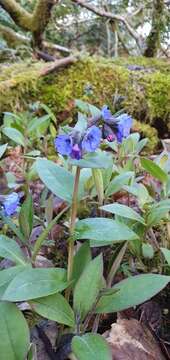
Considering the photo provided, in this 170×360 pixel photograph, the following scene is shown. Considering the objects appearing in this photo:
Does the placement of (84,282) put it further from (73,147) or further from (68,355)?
(73,147)

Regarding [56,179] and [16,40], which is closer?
[56,179]

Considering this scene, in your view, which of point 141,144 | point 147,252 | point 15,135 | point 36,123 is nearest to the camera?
point 147,252

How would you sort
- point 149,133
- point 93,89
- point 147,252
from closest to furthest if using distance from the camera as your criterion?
1. point 147,252
2. point 149,133
3. point 93,89

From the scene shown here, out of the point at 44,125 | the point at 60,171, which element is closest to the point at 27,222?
the point at 60,171

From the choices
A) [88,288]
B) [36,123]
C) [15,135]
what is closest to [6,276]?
[88,288]

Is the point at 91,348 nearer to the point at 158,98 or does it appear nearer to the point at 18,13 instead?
the point at 158,98
